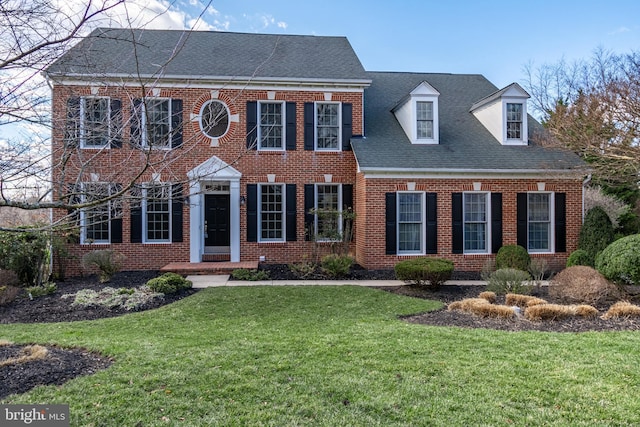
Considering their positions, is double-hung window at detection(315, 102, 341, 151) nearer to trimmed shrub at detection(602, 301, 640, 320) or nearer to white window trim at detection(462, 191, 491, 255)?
white window trim at detection(462, 191, 491, 255)

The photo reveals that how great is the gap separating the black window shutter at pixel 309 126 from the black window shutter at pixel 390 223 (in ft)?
9.75

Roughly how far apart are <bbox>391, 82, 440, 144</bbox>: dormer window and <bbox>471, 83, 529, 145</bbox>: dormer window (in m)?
2.16

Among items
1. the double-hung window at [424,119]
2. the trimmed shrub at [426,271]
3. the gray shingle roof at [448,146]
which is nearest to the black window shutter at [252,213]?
the gray shingle roof at [448,146]

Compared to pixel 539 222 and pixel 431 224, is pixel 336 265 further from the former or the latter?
pixel 539 222

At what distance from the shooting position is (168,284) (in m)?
8.70

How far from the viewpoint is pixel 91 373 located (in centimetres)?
419

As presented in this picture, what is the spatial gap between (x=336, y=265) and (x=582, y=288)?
5.52 metres

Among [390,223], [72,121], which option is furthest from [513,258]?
[72,121]

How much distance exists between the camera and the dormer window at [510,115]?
12891 millimetres

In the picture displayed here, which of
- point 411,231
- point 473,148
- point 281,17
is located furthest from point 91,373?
point 473,148

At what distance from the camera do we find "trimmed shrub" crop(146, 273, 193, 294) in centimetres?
860

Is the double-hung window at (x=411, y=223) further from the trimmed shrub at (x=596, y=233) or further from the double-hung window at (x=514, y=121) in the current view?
the trimmed shrub at (x=596, y=233)

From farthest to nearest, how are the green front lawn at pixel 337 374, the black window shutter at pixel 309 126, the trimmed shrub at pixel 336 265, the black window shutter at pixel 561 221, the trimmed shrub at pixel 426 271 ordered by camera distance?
the black window shutter at pixel 309 126, the black window shutter at pixel 561 221, the trimmed shrub at pixel 336 265, the trimmed shrub at pixel 426 271, the green front lawn at pixel 337 374

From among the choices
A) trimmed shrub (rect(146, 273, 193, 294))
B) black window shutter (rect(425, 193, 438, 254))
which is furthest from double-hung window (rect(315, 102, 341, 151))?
trimmed shrub (rect(146, 273, 193, 294))
